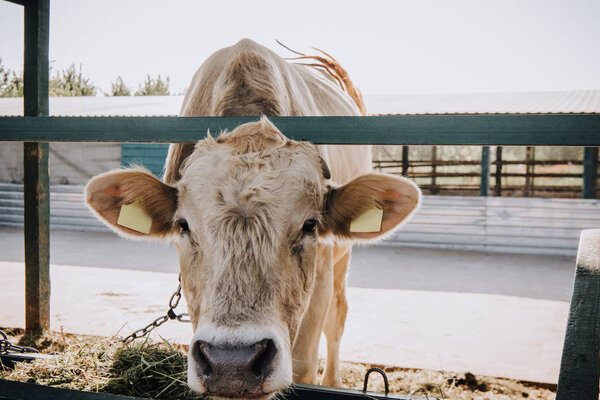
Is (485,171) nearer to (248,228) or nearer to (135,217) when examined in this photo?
(135,217)

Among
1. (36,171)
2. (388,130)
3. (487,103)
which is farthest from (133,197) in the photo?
(487,103)

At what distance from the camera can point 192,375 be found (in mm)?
1495

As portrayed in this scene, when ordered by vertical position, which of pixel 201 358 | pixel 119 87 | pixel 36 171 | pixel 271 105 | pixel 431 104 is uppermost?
pixel 119 87

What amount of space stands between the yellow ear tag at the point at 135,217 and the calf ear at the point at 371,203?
0.78 metres

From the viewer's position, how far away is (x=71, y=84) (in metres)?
28.3

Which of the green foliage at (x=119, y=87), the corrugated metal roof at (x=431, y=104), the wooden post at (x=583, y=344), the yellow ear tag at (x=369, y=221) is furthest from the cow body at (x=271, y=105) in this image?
the green foliage at (x=119, y=87)

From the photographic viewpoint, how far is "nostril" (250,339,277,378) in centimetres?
145

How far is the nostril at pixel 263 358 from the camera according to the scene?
1.45 meters

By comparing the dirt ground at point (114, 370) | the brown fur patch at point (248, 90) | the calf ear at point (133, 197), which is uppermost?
the brown fur patch at point (248, 90)

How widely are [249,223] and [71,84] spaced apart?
30.3 metres

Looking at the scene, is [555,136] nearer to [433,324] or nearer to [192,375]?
[192,375]

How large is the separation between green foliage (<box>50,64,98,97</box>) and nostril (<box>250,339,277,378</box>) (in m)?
26.9

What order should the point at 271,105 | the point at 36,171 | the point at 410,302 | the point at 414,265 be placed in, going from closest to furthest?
1. the point at 271,105
2. the point at 36,171
3. the point at 410,302
4. the point at 414,265

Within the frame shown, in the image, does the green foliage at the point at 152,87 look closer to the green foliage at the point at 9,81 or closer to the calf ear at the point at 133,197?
the green foliage at the point at 9,81
